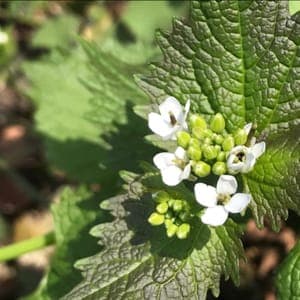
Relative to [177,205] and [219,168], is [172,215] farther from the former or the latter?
[219,168]

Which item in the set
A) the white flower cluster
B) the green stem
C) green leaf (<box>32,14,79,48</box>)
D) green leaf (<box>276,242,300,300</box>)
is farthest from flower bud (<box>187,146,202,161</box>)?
green leaf (<box>32,14,79,48</box>)

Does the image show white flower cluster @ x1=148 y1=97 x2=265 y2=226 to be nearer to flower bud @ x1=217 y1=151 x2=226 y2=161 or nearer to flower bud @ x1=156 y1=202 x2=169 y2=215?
flower bud @ x1=217 y1=151 x2=226 y2=161

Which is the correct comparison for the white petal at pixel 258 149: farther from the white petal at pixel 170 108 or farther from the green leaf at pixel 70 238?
the green leaf at pixel 70 238

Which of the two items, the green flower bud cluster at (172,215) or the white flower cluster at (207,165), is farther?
the green flower bud cluster at (172,215)

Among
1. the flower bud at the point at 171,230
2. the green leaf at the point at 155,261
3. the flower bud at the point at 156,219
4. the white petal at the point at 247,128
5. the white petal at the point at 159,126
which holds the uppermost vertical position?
the white petal at the point at 159,126

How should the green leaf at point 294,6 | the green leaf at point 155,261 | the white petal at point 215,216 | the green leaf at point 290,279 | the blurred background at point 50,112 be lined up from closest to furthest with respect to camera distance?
the white petal at point 215,216, the green leaf at point 155,261, the green leaf at point 290,279, the green leaf at point 294,6, the blurred background at point 50,112

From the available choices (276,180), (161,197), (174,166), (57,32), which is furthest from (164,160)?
(57,32)

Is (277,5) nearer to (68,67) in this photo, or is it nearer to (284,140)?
(284,140)

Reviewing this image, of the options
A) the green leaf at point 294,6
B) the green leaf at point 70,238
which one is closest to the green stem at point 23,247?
the green leaf at point 70,238
